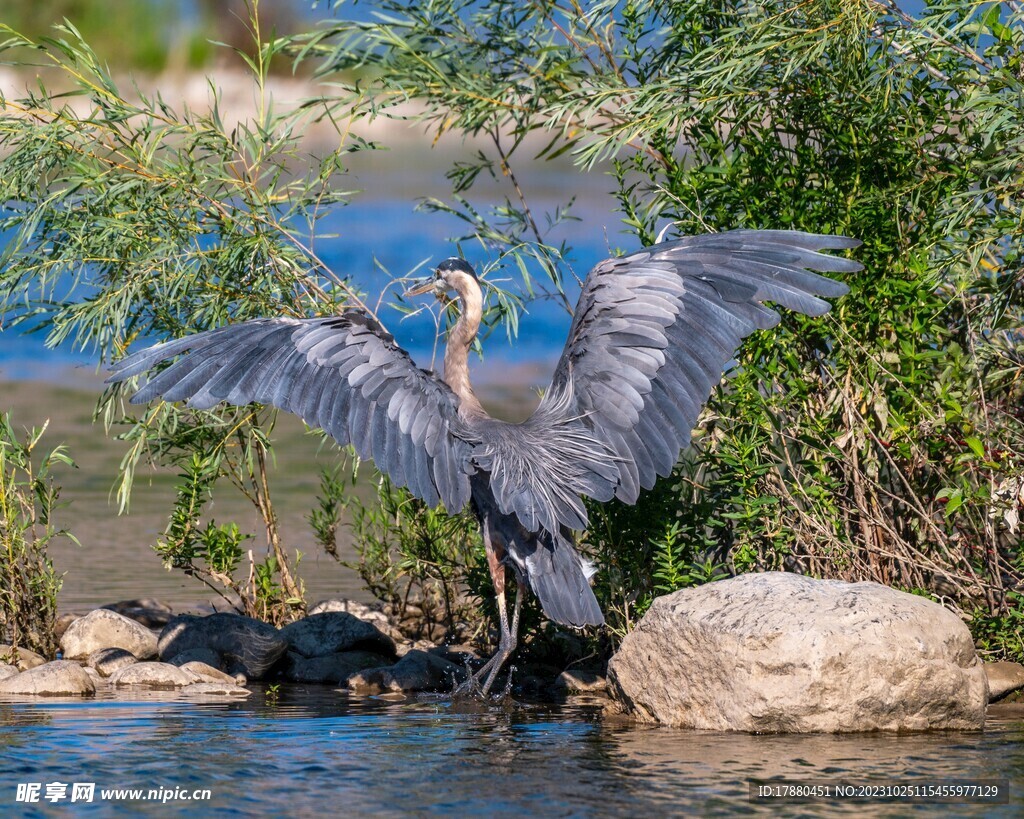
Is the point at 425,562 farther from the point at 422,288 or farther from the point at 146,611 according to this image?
the point at 146,611

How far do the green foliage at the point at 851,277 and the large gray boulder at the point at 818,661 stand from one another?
62 cm

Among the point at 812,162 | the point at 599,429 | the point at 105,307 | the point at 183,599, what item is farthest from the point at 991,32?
the point at 183,599

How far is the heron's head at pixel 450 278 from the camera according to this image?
7469 millimetres

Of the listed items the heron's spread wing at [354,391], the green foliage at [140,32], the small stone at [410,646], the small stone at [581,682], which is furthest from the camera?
the green foliage at [140,32]

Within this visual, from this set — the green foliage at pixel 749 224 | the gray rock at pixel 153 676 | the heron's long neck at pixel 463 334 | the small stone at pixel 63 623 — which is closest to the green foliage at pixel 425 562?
the green foliage at pixel 749 224

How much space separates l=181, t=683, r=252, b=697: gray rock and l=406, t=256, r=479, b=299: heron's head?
6.92 ft

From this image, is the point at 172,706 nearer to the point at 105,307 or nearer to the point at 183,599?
the point at 105,307

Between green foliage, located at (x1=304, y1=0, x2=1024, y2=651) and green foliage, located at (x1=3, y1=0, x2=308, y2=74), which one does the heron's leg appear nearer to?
green foliage, located at (x1=304, y1=0, x2=1024, y2=651)

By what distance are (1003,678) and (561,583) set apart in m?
1.97

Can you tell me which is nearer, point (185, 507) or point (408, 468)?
point (408, 468)

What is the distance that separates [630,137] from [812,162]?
85 centimetres

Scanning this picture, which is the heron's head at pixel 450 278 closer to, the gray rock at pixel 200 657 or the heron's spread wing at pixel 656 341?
the heron's spread wing at pixel 656 341

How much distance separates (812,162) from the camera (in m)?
7.10

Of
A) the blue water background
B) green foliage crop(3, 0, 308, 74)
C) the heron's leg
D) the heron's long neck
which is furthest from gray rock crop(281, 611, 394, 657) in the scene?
green foliage crop(3, 0, 308, 74)
